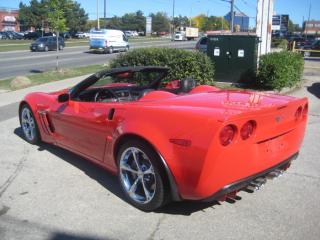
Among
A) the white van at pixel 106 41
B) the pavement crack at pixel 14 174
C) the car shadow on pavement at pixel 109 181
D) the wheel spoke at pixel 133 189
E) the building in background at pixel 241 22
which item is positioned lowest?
the pavement crack at pixel 14 174

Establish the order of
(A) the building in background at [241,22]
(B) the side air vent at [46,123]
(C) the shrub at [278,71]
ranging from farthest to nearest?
(A) the building in background at [241,22], (C) the shrub at [278,71], (B) the side air vent at [46,123]

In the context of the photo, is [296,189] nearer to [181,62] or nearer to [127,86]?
[127,86]

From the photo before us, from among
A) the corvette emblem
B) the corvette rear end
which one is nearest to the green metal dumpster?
the corvette rear end

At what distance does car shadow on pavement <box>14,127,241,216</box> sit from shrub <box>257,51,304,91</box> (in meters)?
7.15

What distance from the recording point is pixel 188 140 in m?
3.26

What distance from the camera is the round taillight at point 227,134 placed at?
10.5 ft

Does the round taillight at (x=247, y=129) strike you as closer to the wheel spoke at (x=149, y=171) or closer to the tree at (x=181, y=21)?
the wheel spoke at (x=149, y=171)

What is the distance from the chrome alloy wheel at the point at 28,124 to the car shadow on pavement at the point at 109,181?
22cm

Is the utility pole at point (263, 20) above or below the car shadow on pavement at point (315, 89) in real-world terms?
above

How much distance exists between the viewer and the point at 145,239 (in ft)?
11.2

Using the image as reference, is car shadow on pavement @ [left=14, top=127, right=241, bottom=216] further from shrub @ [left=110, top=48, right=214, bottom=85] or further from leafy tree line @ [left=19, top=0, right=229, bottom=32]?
leafy tree line @ [left=19, top=0, right=229, bottom=32]

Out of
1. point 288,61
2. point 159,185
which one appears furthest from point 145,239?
point 288,61

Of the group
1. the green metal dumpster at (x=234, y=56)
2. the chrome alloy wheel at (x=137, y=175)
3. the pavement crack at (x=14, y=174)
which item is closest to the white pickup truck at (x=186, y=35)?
the green metal dumpster at (x=234, y=56)

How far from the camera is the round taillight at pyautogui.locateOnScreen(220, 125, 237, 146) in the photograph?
3.21 metres
